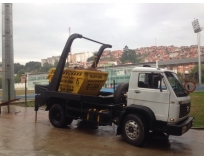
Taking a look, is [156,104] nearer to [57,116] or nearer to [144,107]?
[144,107]

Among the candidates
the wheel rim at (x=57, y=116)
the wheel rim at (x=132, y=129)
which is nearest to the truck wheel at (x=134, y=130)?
the wheel rim at (x=132, y=129)

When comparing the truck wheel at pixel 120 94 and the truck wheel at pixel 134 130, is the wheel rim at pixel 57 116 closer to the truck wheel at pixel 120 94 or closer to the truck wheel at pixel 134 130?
the truck wheel at pixel 120 94

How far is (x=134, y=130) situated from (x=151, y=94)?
1100 mm

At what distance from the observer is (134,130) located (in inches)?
244

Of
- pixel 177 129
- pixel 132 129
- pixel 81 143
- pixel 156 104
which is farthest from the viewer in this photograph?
pixel 81 143

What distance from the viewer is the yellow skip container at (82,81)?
7.72m

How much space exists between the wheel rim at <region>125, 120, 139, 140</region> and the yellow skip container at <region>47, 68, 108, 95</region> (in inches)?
88.9

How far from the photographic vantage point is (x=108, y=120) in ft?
22.8

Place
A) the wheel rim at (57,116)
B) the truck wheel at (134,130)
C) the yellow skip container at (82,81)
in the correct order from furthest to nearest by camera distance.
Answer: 1. the wheel rim at (57,116)
2. the yellow skip container at (82,81)
3. the truck wheel at (134,130)

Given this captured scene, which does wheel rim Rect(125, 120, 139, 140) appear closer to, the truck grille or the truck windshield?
the truck grille

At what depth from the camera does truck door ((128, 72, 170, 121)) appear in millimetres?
5910

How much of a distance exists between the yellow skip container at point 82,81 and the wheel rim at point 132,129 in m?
2.26

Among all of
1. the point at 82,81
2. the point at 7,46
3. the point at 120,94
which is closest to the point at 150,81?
the point at 120,94

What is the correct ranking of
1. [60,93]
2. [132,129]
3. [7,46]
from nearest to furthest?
1. [132,129]
2. [60,93]
3. [7,46]
